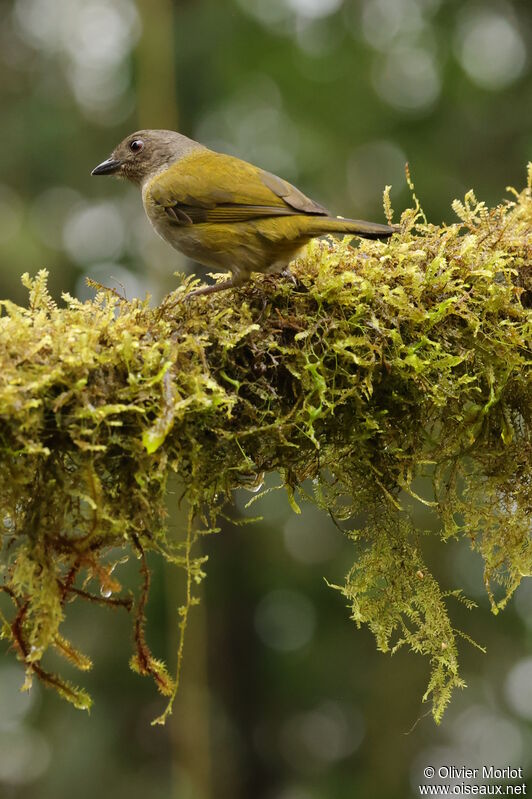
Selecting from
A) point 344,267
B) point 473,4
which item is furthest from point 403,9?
point 344,267

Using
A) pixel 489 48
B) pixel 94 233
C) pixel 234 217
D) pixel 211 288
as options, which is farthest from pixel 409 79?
pixel 211 288

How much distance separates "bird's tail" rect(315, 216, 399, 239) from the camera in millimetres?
2648

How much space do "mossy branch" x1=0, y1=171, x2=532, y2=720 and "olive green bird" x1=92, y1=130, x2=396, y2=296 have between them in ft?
0.27

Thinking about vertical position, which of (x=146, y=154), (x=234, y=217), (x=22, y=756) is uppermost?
(x=146, y=154)

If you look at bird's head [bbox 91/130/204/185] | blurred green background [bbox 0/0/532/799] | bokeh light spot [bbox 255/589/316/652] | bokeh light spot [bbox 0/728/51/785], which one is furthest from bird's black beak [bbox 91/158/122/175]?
bokeh light spot [bbox 0/728/51/785]

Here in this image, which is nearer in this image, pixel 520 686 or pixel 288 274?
pixel 288 274

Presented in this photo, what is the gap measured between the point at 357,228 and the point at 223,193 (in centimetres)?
72

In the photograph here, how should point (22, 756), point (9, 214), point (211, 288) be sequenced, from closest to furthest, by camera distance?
point (211, 288), point (22, 756), point (9, 214)

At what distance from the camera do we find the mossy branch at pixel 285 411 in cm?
208

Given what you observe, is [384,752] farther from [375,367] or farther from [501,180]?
[375,367]

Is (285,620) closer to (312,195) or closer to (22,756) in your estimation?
(22,756)

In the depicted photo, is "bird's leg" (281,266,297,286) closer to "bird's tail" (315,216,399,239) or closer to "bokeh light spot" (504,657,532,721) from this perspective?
"bird's tail" (315,216,399,239)

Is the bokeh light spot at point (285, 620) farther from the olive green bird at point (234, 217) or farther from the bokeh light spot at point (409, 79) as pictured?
the olive green bird at point (234, 217)

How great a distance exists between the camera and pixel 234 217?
10.3ft
